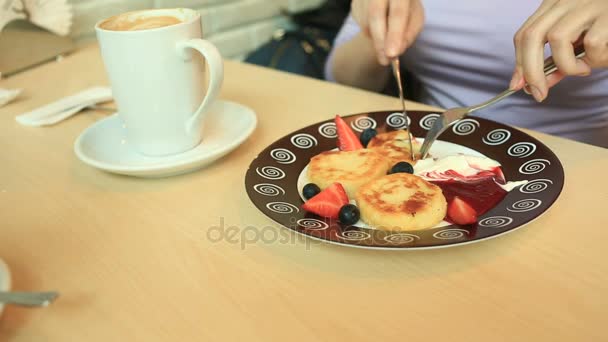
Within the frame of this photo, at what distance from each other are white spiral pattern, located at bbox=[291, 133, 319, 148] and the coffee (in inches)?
8.6

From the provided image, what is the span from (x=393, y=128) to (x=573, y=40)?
256 millimetres

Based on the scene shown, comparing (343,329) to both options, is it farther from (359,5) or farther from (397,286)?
(359,5)

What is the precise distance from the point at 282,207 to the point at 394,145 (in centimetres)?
21

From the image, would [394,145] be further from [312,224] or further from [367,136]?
[312,224]

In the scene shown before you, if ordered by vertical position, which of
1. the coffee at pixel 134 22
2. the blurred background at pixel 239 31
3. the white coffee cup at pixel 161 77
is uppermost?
the coffee at pixel 134 22

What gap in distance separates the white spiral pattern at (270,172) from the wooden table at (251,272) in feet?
0.14

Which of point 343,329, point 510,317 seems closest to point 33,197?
point 343,329

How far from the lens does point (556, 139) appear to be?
0.76 metres

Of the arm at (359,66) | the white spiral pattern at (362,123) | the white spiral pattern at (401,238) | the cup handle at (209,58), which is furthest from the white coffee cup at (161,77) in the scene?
the arm at (359,66)

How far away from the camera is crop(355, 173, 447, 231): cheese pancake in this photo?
55 cm

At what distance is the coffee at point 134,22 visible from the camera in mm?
732

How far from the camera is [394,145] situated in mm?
727

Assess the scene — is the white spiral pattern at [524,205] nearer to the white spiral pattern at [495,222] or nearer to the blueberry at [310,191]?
the white spiral pattern at [495,222]

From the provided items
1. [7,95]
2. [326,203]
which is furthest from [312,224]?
[7,95]
